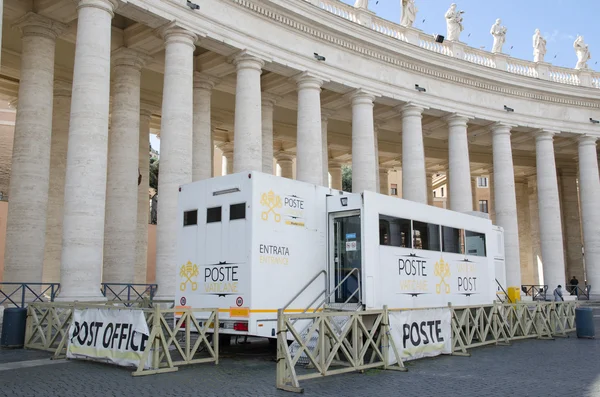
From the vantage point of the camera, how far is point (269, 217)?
13.4 metres

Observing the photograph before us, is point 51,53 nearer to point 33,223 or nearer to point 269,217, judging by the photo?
point 33,223

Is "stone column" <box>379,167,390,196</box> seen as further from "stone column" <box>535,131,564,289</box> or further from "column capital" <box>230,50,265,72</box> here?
"column capital" <box>230,50,265,72</box>

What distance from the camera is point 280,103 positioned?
3372 cm

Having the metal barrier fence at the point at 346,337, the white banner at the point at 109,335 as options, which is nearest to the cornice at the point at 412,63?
the metal barrier fence at the point at 346,337

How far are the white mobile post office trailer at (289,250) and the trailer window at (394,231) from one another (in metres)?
0.03

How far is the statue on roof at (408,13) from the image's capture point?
113 ft

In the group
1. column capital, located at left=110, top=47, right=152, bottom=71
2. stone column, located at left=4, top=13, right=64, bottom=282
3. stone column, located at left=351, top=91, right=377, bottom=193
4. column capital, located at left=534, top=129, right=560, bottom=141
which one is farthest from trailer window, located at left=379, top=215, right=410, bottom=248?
column capital, located at left=534, top=129, right=560, bottom=141

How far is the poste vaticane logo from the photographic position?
13.3m

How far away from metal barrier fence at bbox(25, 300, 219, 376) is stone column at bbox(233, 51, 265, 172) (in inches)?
380

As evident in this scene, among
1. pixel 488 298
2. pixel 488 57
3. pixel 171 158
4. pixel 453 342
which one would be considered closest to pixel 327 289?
pixel 453 342

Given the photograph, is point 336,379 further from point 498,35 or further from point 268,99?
point 498,35

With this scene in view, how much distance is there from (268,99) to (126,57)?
8.46 m

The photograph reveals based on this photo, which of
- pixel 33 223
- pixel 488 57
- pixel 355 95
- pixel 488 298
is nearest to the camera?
pixel 488 298

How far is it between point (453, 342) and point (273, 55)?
16331 millimetres
